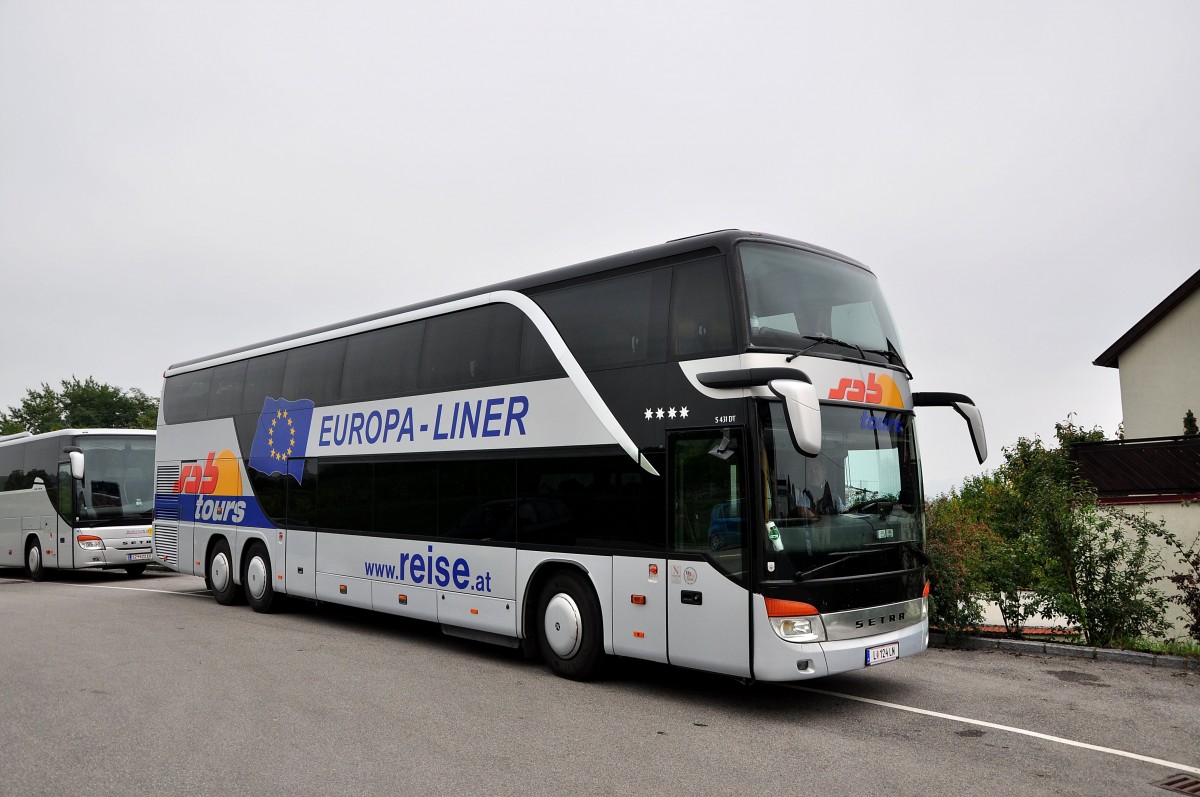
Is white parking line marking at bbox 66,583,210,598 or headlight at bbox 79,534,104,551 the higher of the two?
headlight at bbox 79,534,104,551

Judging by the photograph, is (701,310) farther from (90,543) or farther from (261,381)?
(90,543)

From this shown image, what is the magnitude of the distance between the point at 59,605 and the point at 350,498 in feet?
22.6

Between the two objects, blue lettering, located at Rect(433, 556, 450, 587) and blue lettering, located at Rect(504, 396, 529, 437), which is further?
blue lettering, located at Rect(433, 556, 450, 587)

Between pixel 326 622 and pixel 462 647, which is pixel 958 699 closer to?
pixel 462 647

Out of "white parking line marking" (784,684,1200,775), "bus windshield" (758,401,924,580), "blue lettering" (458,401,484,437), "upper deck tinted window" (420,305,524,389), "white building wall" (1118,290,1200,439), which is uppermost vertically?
"white building wall" (1118,290,1200,439)

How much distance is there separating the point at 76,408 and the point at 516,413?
223 feet

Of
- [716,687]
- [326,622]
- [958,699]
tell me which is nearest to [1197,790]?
[958,699]

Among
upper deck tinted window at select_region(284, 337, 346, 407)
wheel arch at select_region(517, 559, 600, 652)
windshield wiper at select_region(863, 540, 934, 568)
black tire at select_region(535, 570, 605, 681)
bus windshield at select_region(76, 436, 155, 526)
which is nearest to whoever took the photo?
windshield wiper at select_region(863, 540, 934, 568)

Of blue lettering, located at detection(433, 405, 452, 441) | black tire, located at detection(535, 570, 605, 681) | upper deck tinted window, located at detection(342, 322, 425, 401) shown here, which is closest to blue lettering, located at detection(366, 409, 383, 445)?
upper deck tinted window, located at detection(342, 322, 425, 401)

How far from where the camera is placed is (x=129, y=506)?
21.1m

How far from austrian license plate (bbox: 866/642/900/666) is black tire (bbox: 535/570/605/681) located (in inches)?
98.8

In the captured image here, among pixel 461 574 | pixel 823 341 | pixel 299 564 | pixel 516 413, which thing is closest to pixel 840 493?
pixel 823 341

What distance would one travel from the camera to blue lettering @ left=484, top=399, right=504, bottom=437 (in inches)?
400

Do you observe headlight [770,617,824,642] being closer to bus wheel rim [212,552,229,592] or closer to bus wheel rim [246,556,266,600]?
bus wheel rim [246,556,266,600]
